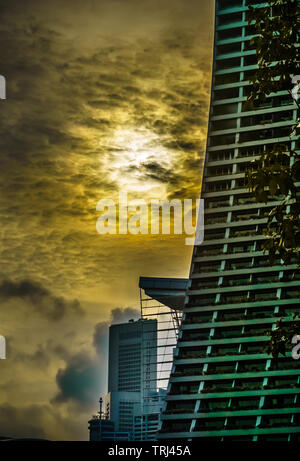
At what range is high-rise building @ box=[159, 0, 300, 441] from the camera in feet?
322

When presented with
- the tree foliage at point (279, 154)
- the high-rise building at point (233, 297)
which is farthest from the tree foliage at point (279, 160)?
the high-rise building at point (233, 297)

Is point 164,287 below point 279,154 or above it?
above

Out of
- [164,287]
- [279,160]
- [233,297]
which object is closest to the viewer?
[279,160]

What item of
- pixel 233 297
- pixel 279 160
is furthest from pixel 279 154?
pixel 233 297

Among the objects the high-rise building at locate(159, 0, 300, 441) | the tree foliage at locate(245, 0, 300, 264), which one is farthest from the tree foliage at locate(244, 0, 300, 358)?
the high-rise building at locate(159, 0, 300, 441)

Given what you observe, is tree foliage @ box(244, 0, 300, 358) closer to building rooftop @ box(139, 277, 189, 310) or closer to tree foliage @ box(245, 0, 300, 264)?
tree foliage @ box(245, 0, 300, 264)

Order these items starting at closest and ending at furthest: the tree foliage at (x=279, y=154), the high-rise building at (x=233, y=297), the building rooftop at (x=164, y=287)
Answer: the tree foliage at (x=279, y=154)
the high-rise building at (x=233, y=297)
the building rooftop at (x=164, y=287)

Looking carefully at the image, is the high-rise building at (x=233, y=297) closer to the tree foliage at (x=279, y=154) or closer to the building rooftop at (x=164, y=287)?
the building rooftop at (x=164, y=287)

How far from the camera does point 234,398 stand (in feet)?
327

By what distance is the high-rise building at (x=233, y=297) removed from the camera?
98.0 meters

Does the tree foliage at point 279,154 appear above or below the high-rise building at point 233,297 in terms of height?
below

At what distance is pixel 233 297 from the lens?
105 meters

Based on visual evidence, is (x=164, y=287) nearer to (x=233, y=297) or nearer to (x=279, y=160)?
(x=233, y=297)
